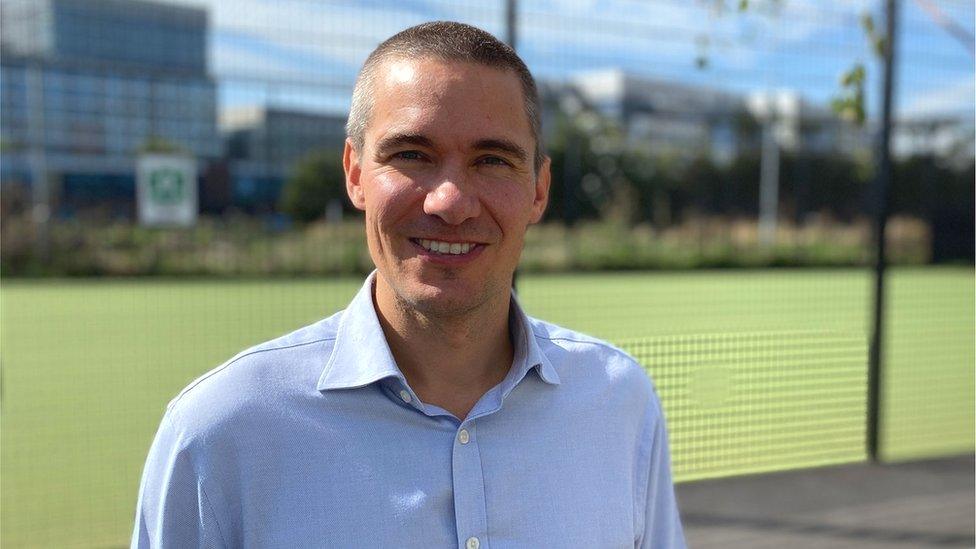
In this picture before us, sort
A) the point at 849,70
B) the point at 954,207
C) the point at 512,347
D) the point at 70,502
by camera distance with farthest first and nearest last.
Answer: the point at 954,207 → the point at 70,502 → the point at 849,70 → the point at 512,347

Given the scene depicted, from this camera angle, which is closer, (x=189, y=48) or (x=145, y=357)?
(x=145, y=357)

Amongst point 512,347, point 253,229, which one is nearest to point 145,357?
point 253,229

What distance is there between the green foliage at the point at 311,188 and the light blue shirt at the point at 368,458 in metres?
10.5

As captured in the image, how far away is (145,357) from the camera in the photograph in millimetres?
8180

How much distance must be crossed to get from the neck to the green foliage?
10407 mm

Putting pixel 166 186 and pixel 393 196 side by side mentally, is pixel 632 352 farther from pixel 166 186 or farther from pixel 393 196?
pixel 166 186

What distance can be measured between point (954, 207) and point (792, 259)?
9.04 feet

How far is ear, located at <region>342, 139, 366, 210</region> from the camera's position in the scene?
154 cm

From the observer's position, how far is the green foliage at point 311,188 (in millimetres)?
11820

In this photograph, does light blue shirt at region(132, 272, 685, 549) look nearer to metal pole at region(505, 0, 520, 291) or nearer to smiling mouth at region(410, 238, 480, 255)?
smiling mouth at region(410, 238, 480, 255)

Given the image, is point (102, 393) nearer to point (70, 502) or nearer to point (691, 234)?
point (70, 502)

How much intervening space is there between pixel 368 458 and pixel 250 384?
8.1 inches

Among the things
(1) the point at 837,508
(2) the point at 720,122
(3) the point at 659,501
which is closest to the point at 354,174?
(3) the point at 659,501

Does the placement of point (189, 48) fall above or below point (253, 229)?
above
